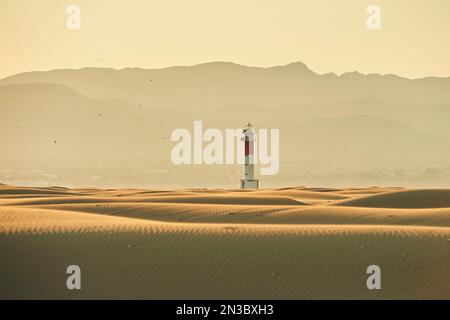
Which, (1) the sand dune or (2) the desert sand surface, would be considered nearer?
(2) the desert sand surface

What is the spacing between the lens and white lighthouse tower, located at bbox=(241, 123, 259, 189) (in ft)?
178

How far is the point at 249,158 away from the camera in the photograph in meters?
55.6

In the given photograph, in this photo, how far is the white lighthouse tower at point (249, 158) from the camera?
54156 millimetres

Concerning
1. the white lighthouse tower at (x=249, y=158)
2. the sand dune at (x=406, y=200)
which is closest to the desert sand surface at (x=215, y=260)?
the sand dune at (x=406, y=200)

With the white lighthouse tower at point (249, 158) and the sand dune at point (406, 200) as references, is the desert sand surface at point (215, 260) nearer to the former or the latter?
the sand dune at point (406, 200)

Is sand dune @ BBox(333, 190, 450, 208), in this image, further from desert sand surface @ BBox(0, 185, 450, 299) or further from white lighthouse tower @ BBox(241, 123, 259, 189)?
white lighthouse tower @ BBox(241, 123, 259, 189)

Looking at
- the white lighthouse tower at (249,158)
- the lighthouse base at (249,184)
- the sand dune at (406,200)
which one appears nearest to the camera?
the sand dune at (406,200)

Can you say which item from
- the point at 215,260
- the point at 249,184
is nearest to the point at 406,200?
the point at 215,260

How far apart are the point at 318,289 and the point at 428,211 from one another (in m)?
9.78

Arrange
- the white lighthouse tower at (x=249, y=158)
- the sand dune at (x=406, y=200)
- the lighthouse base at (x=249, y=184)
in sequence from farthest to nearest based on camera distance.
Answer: the lighthouse base at (x=249, y=184) → the white lighthouse tower at (x=249, y=158) → the sand dune at (x=406, y=200)

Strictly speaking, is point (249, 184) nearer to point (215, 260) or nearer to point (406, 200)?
point (406, 200)

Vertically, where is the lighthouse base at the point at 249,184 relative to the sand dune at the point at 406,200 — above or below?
below

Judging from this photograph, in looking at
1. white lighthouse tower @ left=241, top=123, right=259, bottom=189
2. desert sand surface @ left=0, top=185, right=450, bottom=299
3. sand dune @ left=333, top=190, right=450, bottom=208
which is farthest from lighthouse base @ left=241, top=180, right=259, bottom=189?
desert sand surface @ left=0, top=185, right=450, bottom=299
